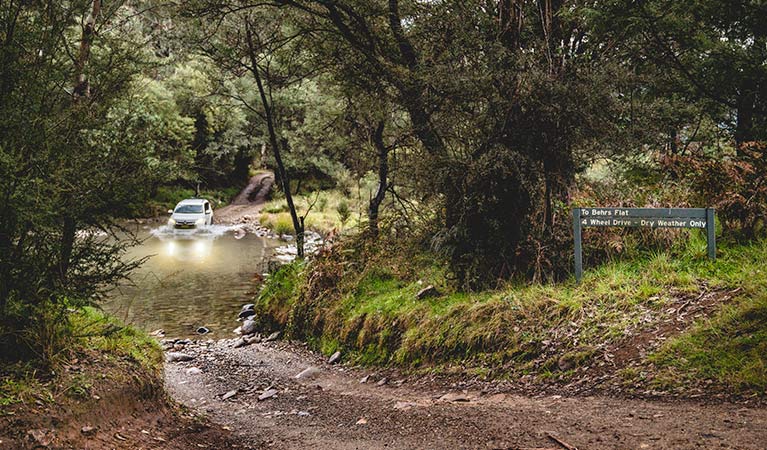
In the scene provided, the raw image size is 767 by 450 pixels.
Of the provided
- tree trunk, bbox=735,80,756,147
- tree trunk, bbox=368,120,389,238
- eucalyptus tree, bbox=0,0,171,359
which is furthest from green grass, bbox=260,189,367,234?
eucalyptus tree, bbox=0,0,171,359

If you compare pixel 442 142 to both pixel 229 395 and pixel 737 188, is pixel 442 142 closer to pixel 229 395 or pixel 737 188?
pixel 737 188

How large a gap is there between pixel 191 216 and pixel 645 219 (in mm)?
26615

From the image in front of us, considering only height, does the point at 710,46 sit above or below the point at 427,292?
above

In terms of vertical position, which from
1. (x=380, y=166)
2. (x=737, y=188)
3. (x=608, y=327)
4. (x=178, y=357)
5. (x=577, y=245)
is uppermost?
(x=380, y=166)

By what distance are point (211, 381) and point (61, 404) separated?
434 cm

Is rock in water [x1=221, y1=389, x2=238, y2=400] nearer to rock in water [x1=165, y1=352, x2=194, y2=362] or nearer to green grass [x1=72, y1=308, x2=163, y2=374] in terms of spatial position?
green grass [x1=72, y1=308, x2=163, y2=374]

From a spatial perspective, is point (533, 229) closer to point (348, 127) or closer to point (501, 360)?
point (501, 360)

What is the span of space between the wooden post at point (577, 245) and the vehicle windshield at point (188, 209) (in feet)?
86.9

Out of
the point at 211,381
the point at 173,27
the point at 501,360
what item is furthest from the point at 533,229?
the point at 173,27

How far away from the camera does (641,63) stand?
1011cm

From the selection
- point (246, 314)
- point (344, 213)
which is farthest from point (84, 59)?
point (344, 213)

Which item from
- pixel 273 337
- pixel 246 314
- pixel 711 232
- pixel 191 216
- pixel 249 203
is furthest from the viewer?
pixel 249 203

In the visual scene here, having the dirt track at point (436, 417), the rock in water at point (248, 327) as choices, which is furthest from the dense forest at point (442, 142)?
the dirt track at point (436, 417)

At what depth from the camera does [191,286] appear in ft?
54.3
